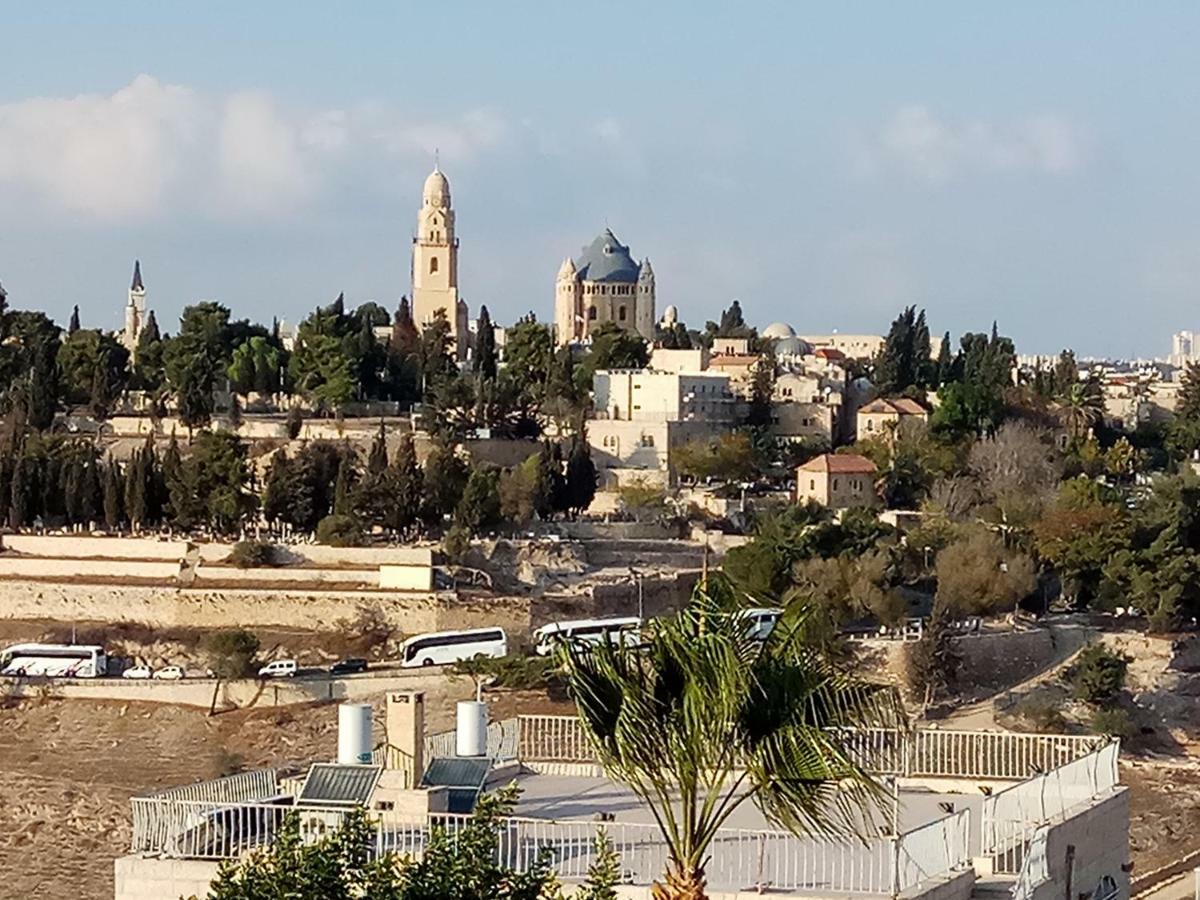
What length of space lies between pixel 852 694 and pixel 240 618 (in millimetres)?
40793

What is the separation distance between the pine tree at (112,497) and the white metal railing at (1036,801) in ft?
135

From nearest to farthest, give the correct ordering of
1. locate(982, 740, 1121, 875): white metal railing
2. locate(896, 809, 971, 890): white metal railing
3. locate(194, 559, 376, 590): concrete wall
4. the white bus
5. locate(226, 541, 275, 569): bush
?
locate(896, 809, 971, 890): white metal railing
locate(982, 740, 1121, 875): white metal railing
the white bus
locate(194, 559, 376, 590): concrete wall
locate(226, 541, 275, 569): bush

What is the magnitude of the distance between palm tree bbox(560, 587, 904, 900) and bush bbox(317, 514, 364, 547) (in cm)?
4211

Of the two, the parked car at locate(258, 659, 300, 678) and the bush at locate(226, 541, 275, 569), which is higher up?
the bush at locate(226, 541, 275, 569)

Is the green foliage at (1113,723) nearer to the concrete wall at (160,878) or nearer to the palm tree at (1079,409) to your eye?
the palm tree at (1079,409)

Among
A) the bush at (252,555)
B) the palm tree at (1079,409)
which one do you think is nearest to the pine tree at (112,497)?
the bush at (252,555)

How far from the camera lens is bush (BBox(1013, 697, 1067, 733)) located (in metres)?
44.0

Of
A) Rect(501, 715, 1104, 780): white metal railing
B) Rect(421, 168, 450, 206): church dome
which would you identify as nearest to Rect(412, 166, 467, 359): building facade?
Rect(421, 168, 450, 206): church dome

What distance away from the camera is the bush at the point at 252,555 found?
2068 inches

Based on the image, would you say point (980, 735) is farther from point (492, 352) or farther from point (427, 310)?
point (427, 310)

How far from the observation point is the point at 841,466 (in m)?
62.0

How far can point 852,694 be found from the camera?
37.0ft

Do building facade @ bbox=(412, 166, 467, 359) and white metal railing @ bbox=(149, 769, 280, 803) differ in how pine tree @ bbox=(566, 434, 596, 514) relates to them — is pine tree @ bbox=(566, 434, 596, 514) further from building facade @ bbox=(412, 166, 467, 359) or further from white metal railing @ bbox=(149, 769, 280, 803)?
white metal railing @ bbox=(149, 769, 280, 803)

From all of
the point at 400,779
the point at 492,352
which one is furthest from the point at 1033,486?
the point at 400,779
